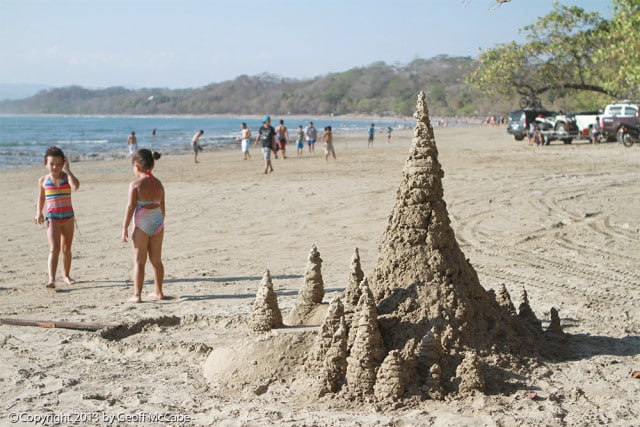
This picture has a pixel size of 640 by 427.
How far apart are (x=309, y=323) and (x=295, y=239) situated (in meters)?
5.37

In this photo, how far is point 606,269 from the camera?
8.82 m

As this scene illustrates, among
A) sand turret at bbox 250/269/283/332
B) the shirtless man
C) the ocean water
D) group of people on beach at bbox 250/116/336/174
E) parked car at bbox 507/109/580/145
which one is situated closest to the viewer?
sand turret at bbox 250/269/283/332

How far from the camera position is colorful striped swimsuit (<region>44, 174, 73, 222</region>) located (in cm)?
884

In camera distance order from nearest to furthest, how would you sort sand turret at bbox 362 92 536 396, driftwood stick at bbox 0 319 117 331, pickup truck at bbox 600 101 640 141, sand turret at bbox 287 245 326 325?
sand turret at bbox 362 92 536 396 < sand turret at bbox 287 245 326 325 < driftwood stick at bbox 0 319 117 331 < pickup truck at bbox 600 101 640 141

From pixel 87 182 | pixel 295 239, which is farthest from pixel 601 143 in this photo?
pixel 295 239

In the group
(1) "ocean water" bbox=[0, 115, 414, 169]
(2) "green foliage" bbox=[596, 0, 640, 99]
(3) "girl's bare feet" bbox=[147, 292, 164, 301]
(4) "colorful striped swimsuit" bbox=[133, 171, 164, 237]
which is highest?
(2) "green foliage" bbox=[596, 0, 640, 99]

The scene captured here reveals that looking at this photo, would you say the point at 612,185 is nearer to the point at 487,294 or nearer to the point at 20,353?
the point at 487,294

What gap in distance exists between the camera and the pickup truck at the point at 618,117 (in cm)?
2977

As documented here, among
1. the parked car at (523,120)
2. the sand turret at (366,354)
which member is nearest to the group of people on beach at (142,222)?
the sand turret at (366,354)

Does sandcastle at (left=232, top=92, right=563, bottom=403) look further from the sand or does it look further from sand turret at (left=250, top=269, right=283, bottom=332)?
sand turret at (left=250, top=269, right=283, bottom=332)

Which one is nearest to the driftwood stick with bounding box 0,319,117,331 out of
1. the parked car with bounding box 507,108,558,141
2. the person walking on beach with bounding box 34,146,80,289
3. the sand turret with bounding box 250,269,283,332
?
the person walking on beach with bounding box 34,146,80,289

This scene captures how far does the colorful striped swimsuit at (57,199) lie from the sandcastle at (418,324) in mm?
4753

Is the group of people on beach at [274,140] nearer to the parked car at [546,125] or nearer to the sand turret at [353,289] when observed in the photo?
the parked car at [546,125]

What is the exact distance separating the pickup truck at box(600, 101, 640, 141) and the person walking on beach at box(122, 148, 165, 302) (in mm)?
26044
